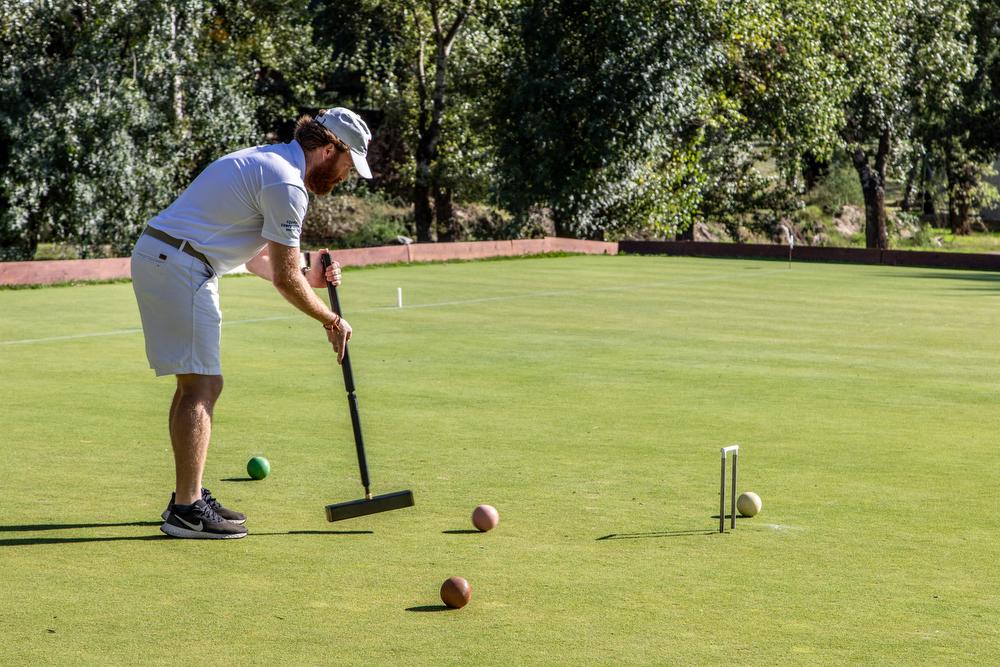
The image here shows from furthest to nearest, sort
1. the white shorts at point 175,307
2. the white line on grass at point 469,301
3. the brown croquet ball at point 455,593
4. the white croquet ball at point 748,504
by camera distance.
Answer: the white line on grass at point 469,301 → the white croquet ball at point 748,504 → the white shorts at point 175,307 → the brown croquet ball at point 455,593

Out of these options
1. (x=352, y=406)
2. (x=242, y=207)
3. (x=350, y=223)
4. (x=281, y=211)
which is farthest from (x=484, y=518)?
(x=350, y=223)

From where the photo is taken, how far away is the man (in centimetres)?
534

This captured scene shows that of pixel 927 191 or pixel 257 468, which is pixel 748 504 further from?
pixel 927 191

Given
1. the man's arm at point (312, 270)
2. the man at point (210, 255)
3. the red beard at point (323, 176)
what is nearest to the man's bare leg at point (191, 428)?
the man at point (210, 255)

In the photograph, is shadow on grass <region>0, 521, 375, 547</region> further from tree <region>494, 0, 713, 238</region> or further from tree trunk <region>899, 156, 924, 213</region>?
tree trunk <region>899, 156, 924, 213</region>

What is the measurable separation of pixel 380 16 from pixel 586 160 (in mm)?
6354

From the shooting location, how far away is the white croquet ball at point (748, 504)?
5.79 m

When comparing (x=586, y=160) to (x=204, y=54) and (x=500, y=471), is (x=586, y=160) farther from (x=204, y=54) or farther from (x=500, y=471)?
(x=500, y=471)

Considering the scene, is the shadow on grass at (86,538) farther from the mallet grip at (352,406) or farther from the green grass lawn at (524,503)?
the mallet grip at (352,406)

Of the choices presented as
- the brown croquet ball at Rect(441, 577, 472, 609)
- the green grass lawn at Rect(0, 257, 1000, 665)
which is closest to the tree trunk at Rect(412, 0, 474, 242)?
the green grass lawn at Rect(0, 257, 1000, 665)

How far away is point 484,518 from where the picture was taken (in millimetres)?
5508

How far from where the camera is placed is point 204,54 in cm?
2784

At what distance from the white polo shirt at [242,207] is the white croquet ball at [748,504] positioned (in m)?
2.16

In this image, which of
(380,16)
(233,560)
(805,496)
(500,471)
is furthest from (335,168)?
(380,16)
